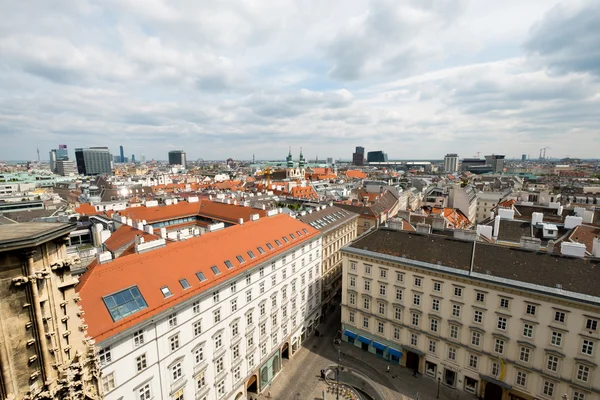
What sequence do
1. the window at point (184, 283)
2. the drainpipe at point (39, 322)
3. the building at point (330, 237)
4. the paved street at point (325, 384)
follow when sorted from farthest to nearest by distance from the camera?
the building at point (330, 237)
the paved street at point (325, 384)
the window at point (184, 283)
the drainpipe at point (39, 322)

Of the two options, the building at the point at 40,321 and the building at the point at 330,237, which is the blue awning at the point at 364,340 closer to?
the building at the point at 330,237

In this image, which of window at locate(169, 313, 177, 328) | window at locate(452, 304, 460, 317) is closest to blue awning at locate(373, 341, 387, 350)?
window at locate(452, 304, 460, 317)

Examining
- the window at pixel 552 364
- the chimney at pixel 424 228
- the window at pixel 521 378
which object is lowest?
the window at pixel 521 378

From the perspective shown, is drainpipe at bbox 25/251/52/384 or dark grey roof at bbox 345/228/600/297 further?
dark grey roof at bbox 345/228/600/297

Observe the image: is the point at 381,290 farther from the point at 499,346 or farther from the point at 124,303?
the point at 124,303

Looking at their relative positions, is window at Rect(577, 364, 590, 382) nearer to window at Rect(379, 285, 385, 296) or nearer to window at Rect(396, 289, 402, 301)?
window at Rect(396, 289, 402, 301)

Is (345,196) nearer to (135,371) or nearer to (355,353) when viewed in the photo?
(355,353)

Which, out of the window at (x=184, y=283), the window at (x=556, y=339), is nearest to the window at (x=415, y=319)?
the window at (x=556, y=339)
